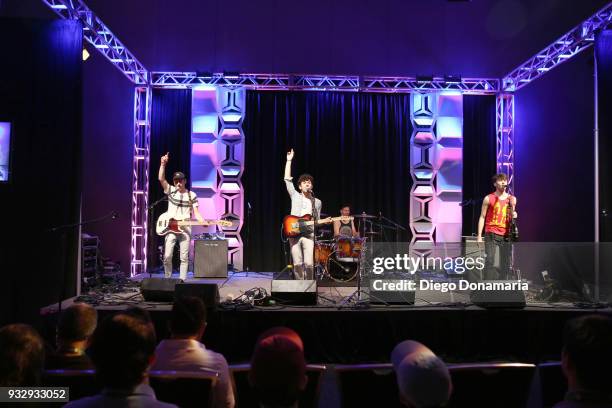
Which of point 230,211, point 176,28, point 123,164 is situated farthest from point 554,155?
point 123,164

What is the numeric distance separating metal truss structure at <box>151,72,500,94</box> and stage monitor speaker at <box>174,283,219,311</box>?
750 centimetres

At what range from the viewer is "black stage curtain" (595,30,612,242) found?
Answer: 750 centimetres

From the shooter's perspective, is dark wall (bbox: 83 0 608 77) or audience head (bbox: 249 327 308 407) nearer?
audience head (bbox: 249 327 308 407)

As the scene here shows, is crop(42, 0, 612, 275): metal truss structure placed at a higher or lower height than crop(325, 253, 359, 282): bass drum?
higher

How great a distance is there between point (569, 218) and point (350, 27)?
20.9 feet

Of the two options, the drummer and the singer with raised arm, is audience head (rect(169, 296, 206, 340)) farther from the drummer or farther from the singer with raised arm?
the drummer

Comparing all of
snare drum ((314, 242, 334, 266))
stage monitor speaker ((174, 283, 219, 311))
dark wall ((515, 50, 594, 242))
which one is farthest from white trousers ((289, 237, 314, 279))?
dark wall ((515, 50, 594, 242))

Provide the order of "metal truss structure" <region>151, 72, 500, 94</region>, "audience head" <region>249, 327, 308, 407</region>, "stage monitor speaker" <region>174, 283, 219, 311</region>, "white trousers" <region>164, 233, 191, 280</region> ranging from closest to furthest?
1. "audience head" <region>249, 327, 308, 407</region>
2. "stage monitor speaker" <region>174, 283, 219, 311</region>
3. "white trousers" <region>164, 233, 191, 280</region>
4. "metal truss structure" <region>151, 72, 500, 94</region>

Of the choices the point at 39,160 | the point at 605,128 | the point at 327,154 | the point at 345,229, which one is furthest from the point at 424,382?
the point at 327,154

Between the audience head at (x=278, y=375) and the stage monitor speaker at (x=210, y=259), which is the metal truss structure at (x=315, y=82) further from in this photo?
the audience head at (x=278, y=375)

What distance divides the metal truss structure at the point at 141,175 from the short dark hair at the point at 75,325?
8.94 m

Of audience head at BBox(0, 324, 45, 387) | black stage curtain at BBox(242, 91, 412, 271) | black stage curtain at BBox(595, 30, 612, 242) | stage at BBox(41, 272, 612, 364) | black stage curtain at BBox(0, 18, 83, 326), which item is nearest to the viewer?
audience head at BBox(0, 324, 45, 387)

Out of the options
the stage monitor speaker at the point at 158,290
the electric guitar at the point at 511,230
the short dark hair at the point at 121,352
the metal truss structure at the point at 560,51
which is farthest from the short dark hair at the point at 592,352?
the metal truss structure at the point at 560,51

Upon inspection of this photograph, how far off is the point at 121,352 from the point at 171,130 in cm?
1088
